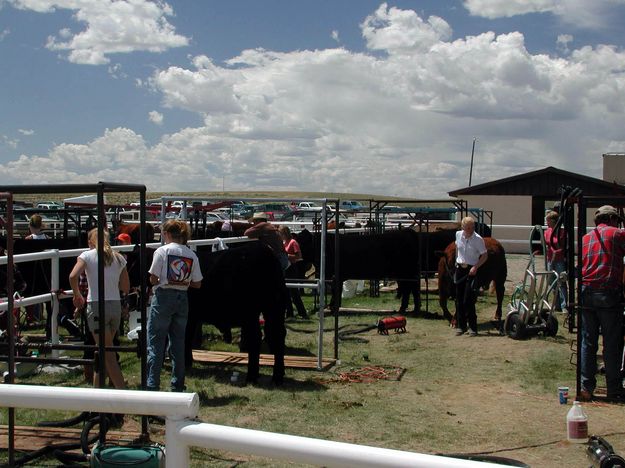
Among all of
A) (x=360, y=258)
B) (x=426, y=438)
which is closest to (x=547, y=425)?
(x=426, y=438)

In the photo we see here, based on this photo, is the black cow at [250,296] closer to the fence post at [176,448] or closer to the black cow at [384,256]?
the fence post at [176,448]

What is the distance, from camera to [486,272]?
44.5 ft

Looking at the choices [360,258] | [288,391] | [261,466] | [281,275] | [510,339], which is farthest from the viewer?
[360,258]

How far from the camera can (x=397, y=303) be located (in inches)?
664

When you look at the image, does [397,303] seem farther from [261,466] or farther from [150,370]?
[261,466]

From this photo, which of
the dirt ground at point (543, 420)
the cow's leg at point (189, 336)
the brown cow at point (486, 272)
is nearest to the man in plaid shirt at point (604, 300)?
the dirt ground at point (543, 420)

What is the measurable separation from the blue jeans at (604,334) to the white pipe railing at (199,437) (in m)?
6.18

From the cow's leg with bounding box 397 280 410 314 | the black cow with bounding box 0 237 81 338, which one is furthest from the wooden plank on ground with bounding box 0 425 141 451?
the cow's leg with bounding box 397 280 410 314

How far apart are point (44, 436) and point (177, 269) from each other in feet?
6.50

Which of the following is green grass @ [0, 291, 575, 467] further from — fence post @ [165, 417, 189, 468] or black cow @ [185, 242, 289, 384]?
fence post @ [165, 417, 189, 468]

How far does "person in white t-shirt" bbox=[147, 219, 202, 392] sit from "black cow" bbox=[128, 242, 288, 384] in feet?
4.50

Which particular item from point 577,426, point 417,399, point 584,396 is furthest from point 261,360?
point 577,426

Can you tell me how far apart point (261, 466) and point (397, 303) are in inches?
440

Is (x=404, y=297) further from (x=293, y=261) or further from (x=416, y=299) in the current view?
(x=293, y=261)
